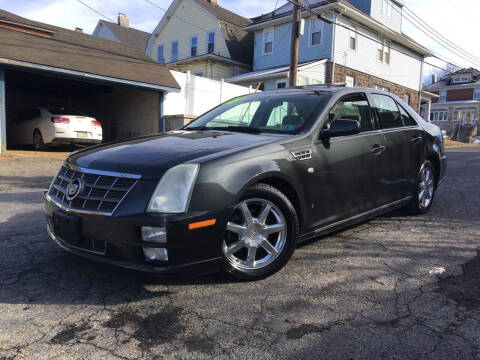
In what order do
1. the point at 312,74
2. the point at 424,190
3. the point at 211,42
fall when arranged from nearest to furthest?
the point at 424,190 < the point at 312,74 < the point at 211,42

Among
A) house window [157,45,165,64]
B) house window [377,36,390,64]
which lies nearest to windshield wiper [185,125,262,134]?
house window [377,36,390,64]

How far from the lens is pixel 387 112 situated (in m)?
4.71

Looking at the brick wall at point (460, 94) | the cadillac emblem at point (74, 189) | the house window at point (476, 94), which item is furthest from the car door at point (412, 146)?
the brick wall at point (460, 94)

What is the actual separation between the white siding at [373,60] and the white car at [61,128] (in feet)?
48.0

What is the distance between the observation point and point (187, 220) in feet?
8.71

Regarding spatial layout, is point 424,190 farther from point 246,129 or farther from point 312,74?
point 312,74

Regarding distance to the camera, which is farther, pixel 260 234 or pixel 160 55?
pixel 160 55

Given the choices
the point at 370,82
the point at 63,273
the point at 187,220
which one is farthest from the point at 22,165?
the point at 370,82

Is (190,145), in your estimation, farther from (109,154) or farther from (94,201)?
(94,201)

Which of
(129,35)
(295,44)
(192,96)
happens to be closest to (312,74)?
(192,96)

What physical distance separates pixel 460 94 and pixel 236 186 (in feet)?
202

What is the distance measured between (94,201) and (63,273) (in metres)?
0.85

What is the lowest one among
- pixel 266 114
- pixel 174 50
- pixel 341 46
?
pixel 266 114

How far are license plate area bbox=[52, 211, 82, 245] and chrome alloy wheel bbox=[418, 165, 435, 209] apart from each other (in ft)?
13.7
